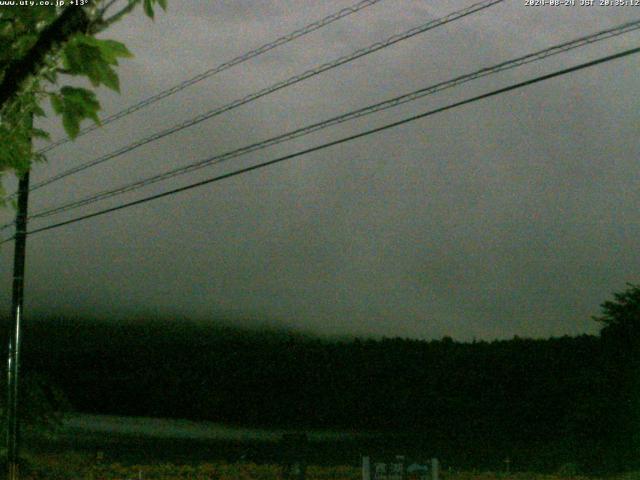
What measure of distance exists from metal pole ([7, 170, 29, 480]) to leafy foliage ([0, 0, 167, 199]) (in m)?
13.5

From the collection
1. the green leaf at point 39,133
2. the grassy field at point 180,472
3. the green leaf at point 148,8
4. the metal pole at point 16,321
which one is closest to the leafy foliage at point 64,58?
Result: the green leaf at point 148,8

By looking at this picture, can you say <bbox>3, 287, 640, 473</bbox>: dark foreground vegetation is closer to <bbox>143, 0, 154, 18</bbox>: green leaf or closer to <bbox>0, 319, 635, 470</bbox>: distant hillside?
<bbox>0, 319, 635, 470</bbox>: distant hillside

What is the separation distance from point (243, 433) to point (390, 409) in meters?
7.49

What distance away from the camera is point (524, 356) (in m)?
43.9

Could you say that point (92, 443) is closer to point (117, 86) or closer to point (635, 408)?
point (635, 408)

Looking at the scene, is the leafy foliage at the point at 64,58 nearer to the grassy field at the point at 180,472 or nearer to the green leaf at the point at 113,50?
the green leaf at the point at 113,50

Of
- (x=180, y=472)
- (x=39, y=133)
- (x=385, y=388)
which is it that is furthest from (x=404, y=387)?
(x=39, y=133)

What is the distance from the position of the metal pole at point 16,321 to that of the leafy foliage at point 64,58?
1350 centimetres

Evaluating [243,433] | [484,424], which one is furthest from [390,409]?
[243,433]

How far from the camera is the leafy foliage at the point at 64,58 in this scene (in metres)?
3.62

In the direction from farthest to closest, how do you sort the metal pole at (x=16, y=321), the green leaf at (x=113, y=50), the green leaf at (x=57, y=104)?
1. the metal pole at (x=16, y=321)
2. the green leaf at (x=57, y=104)
3. the green leaf at (x=113, y=50)

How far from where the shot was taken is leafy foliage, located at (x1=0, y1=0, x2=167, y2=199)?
3.62 meters

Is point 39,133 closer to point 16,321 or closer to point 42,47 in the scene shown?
point 42,47

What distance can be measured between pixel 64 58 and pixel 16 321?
14.8 metres
